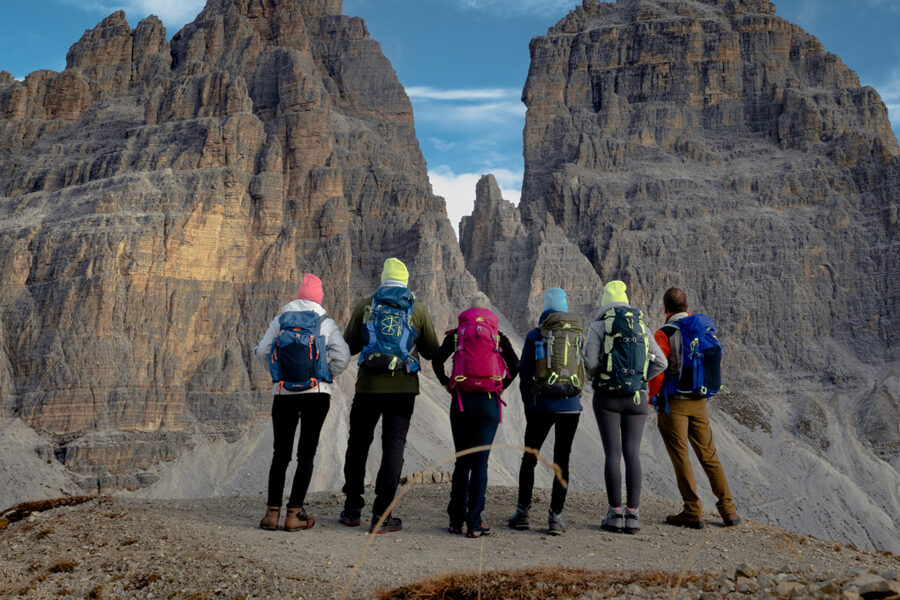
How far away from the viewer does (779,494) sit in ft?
196

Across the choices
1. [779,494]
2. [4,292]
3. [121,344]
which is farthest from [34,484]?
[779,494]

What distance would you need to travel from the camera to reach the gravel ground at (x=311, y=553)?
22.4ft

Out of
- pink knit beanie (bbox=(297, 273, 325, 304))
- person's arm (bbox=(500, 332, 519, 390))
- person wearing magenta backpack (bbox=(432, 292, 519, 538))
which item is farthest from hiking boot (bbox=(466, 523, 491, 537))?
pink knit beanie (bbox=(297, 273, 325, 304))

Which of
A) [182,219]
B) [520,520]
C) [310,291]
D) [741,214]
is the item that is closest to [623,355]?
[520,520]

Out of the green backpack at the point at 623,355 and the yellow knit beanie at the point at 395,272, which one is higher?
the yellow knit beanie at the point at 395,272

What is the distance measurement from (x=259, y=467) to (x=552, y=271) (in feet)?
122

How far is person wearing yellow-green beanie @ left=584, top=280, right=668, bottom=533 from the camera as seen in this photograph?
967cm

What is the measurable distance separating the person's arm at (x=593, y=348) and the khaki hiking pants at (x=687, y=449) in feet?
4.59

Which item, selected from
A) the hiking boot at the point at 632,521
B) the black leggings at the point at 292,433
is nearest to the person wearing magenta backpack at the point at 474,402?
the black leggings at the point at 292,433

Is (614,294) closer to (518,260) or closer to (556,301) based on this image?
(556,301)

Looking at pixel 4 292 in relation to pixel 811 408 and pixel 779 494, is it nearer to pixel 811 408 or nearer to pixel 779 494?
pixel 779 494

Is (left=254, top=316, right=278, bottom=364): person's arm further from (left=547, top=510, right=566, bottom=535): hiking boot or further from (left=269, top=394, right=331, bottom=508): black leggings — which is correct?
(left=547, top=510, right=566, bottom=535): hiking boot

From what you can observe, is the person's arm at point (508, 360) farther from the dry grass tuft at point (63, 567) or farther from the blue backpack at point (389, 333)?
the dry grass tuft at point (63, 567)

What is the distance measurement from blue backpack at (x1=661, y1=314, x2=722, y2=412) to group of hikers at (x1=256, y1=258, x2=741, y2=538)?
366mm
